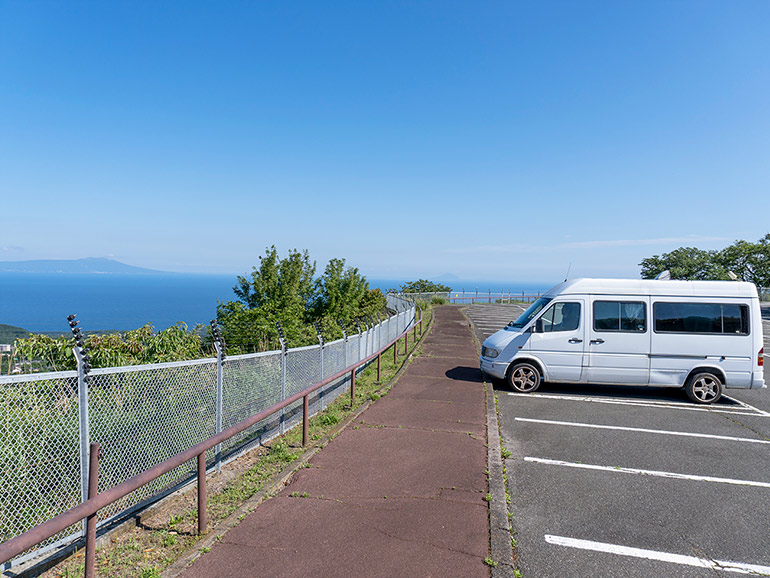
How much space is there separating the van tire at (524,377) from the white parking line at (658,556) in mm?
5765

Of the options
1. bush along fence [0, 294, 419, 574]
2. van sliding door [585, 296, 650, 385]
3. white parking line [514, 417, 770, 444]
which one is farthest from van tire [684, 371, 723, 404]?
bush along fence [0, 294, 419, 574]

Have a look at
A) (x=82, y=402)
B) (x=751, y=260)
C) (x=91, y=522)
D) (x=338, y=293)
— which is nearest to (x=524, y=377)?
(x=82, y=402)

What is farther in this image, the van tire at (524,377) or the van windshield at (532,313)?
the van windshield at (532,313)

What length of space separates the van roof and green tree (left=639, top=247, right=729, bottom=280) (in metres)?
51.1

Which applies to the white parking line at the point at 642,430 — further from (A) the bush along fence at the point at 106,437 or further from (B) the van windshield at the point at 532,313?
(A) the bush along fence at the point at 106,437

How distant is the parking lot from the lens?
3.64 metres

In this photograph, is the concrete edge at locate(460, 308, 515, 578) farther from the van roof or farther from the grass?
the van roof

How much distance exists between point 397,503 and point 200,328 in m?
6.96

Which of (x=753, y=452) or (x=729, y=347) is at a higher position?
(x=729, y=347)

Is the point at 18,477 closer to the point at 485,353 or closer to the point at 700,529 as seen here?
the point at 700,529

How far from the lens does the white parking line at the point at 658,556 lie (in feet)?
11.4

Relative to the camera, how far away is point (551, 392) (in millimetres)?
9695

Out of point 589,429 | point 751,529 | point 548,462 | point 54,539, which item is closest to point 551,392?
point 589,429

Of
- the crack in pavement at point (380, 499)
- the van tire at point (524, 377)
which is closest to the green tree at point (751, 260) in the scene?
the van tire at point (524, 377)
